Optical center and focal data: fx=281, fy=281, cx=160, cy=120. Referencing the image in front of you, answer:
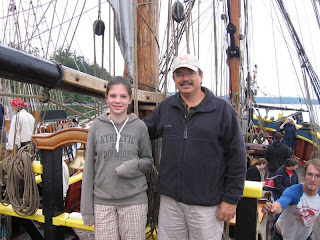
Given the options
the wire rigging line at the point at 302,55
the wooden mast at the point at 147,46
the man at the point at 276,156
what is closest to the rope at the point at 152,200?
the wooden mast at the point at 147,46

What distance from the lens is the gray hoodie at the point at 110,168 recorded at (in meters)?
1.53

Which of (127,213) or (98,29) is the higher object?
(98,29)

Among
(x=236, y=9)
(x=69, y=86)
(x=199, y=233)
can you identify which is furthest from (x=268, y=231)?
(x=236, y=9)

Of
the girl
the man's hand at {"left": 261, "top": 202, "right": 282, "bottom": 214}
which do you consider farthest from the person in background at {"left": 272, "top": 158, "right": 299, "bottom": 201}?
the girl

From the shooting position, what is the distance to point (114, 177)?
60.2 inches

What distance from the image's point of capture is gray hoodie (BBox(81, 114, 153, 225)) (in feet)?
5.02

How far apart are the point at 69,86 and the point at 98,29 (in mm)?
1405

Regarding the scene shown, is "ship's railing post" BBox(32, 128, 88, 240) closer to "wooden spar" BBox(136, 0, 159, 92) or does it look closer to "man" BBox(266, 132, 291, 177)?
"wooden spar" BBox(136, 0, 159, 92)

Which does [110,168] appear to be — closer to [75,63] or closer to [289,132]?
[75,63]

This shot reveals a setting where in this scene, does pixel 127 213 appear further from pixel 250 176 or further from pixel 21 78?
pixel 250 176

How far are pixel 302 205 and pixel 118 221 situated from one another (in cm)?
180

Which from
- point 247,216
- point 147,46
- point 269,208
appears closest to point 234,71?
point 147,46

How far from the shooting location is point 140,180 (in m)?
1.61

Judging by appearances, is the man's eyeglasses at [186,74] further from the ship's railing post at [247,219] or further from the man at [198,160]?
the ship's railing post at [247,219]
